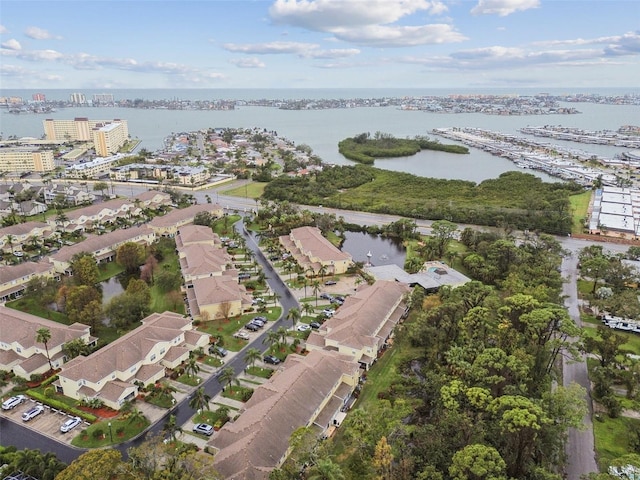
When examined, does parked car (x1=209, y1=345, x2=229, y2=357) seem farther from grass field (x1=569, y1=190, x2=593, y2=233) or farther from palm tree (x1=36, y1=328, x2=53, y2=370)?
grass field (x1=569, y1=190, x2=593, y2=233)

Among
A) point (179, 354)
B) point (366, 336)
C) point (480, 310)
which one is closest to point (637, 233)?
point (480, 310)

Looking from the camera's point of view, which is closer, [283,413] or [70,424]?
[283,413]

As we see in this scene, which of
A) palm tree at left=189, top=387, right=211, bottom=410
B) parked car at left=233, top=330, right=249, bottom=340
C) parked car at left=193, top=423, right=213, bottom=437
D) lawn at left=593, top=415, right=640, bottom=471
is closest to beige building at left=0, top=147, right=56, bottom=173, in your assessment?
parked car at left=233, top=330, right=249, bottom=340

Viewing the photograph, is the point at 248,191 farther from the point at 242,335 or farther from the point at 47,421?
the point at 47,421

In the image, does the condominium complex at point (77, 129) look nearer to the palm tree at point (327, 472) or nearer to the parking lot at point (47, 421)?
the parking lot at point (47, 421)

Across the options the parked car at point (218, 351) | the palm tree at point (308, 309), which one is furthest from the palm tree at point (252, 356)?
the palm tree at point (308, 309)

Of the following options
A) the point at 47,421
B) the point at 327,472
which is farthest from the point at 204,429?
the point at 327,472

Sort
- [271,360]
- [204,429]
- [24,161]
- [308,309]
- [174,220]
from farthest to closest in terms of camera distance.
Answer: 1. [24,161]
2. [174,220]
3. [308,309]
4. [271,360]
5. [204,429]
